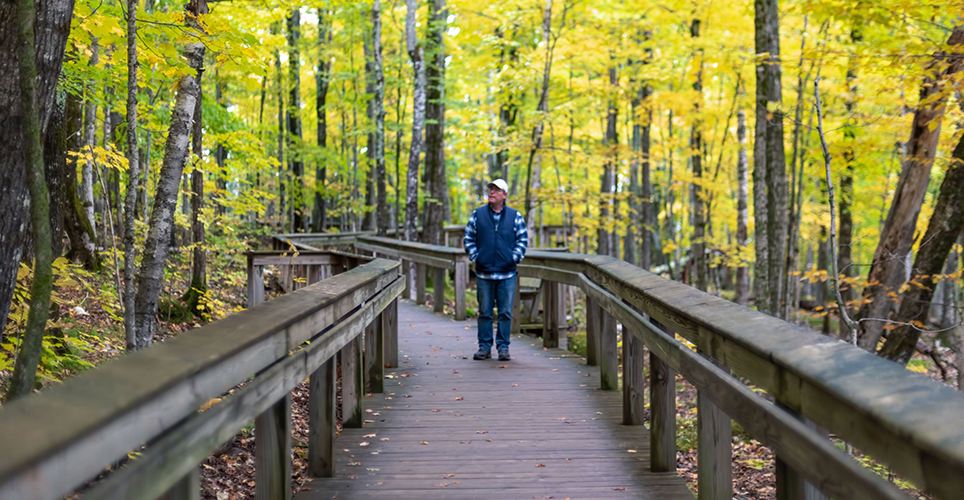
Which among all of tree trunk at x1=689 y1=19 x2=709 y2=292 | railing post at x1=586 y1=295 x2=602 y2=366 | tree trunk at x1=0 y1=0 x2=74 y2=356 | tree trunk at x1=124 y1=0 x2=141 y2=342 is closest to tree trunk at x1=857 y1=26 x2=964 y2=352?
railing post at x1=586 y1=295 x2=602 y2=366

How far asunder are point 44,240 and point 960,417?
423cm

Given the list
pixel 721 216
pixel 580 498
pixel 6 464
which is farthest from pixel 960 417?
pixel 721 216

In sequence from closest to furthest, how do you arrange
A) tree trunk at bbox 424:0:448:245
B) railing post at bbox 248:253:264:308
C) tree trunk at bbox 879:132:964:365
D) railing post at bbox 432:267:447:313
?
1. tree trunk at bbox 879:132:964:365
2. railing post at bbox 248:253:264:308
3. railing post at bbox 432:267:447:313
4. tree trunk at bbox 424:0:448:245

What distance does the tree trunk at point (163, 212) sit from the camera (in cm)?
617

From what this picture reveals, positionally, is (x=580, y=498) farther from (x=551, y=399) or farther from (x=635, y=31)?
(x=635, y=31)

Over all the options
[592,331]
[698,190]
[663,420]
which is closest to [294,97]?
[698,190]

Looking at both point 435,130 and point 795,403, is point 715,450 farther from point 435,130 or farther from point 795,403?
point 435,130

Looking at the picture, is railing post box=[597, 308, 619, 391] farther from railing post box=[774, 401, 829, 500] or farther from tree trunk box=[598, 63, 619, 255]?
tree trunk box=[598, 63, 619, 255]

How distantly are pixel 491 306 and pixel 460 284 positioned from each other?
3.53 meters

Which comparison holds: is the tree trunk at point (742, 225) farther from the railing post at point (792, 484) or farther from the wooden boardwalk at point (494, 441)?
the railing post at point (792, 484)

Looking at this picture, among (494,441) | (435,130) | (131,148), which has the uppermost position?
(435,130)

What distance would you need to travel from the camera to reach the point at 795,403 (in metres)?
2.33

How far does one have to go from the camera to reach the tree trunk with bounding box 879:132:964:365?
821 cm

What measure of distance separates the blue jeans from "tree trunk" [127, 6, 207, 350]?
336 cm
